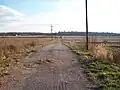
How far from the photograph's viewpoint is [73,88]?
10.2m

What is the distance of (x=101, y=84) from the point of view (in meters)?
10.8

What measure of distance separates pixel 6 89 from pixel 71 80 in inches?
118

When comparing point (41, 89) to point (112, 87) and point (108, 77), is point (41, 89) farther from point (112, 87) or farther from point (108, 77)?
point (108, 77)

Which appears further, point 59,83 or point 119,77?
point 119,77

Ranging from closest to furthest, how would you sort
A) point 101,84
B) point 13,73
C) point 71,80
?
point 101,84 → point 71,80 → point 13,73

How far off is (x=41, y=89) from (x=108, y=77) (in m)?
3.50

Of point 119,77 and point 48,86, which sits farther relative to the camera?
point 119,77

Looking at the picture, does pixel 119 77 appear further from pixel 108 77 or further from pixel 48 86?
pixel 48 86

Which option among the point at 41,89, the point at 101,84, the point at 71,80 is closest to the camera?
the point at 41,89

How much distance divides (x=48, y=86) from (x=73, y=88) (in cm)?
96

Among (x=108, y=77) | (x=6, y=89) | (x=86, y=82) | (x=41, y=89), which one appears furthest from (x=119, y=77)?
(x=6, y=89)

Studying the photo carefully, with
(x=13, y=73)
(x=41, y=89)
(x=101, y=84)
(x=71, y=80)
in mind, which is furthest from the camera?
(x=13, y=73)

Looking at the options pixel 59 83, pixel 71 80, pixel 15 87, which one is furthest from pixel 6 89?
pixel 71 80

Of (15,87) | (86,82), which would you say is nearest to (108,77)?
(86,82)
